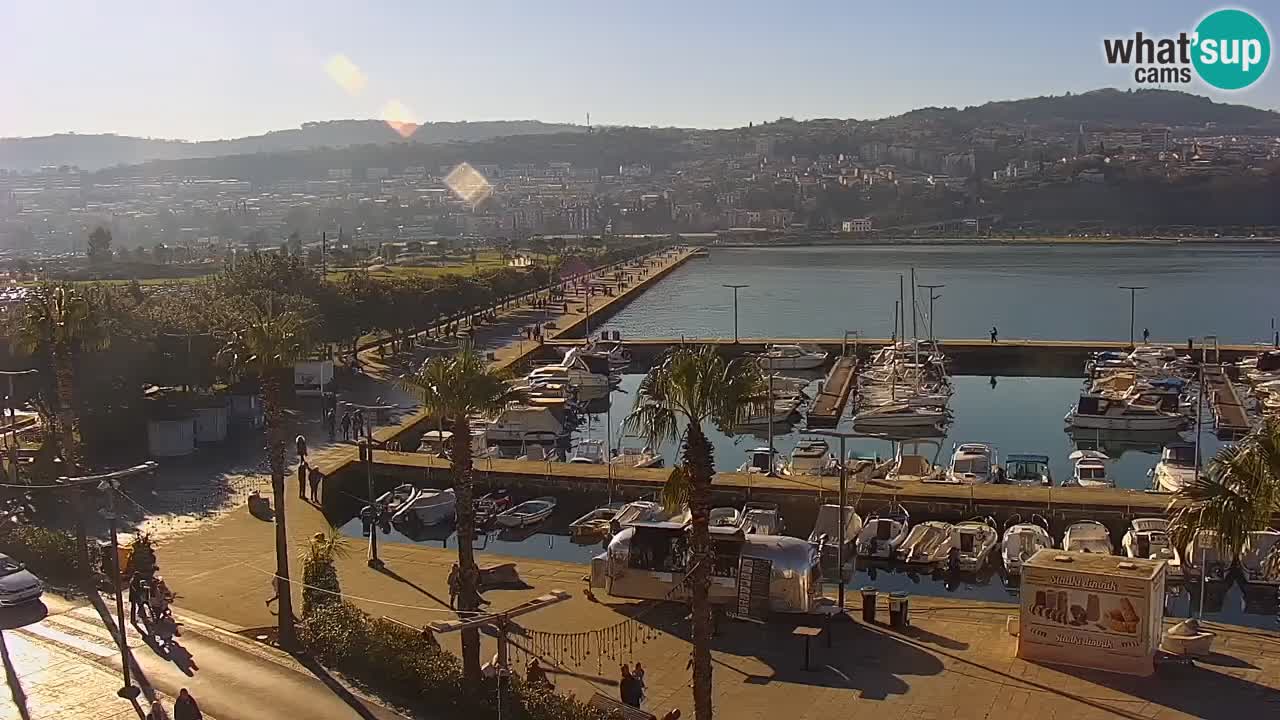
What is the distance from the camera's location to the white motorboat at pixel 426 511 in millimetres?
23141

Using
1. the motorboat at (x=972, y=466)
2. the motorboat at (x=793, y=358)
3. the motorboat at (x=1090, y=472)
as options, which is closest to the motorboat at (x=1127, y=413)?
the motorboat at (x=1090, y=472)

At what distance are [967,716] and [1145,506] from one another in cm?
1100

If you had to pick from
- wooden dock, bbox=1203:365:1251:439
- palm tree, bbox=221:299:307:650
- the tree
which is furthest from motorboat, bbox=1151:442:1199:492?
the tree

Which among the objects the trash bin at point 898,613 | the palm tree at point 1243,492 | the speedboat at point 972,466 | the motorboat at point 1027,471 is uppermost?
the palm tree at point 1243,492

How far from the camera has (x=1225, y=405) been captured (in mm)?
34375

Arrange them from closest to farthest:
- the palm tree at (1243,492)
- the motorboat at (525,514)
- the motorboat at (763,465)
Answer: the palm tree at (1243,492)
the motorboat at (525,514)
the motorboat at (763,465)

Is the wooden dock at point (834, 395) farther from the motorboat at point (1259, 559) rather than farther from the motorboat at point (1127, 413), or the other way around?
the motorboat at point (1259, 559)

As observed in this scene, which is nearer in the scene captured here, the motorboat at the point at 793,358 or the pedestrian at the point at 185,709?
the pedestrian at the point at 185,709

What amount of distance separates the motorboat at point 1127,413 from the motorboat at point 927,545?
14.7 m

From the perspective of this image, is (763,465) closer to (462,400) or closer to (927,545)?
(927,545)

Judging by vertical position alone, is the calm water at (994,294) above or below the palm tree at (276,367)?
below

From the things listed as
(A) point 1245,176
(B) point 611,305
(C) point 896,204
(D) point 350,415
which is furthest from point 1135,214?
(D) point 350,415

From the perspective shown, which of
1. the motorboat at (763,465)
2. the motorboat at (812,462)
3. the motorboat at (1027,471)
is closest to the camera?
the motorboat at (763,465)

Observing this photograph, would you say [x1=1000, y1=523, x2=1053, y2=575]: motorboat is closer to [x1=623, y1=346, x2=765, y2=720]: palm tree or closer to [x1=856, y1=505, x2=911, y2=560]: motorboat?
[x1=856, y1=505, x2=911, y2=560]: motorboat
